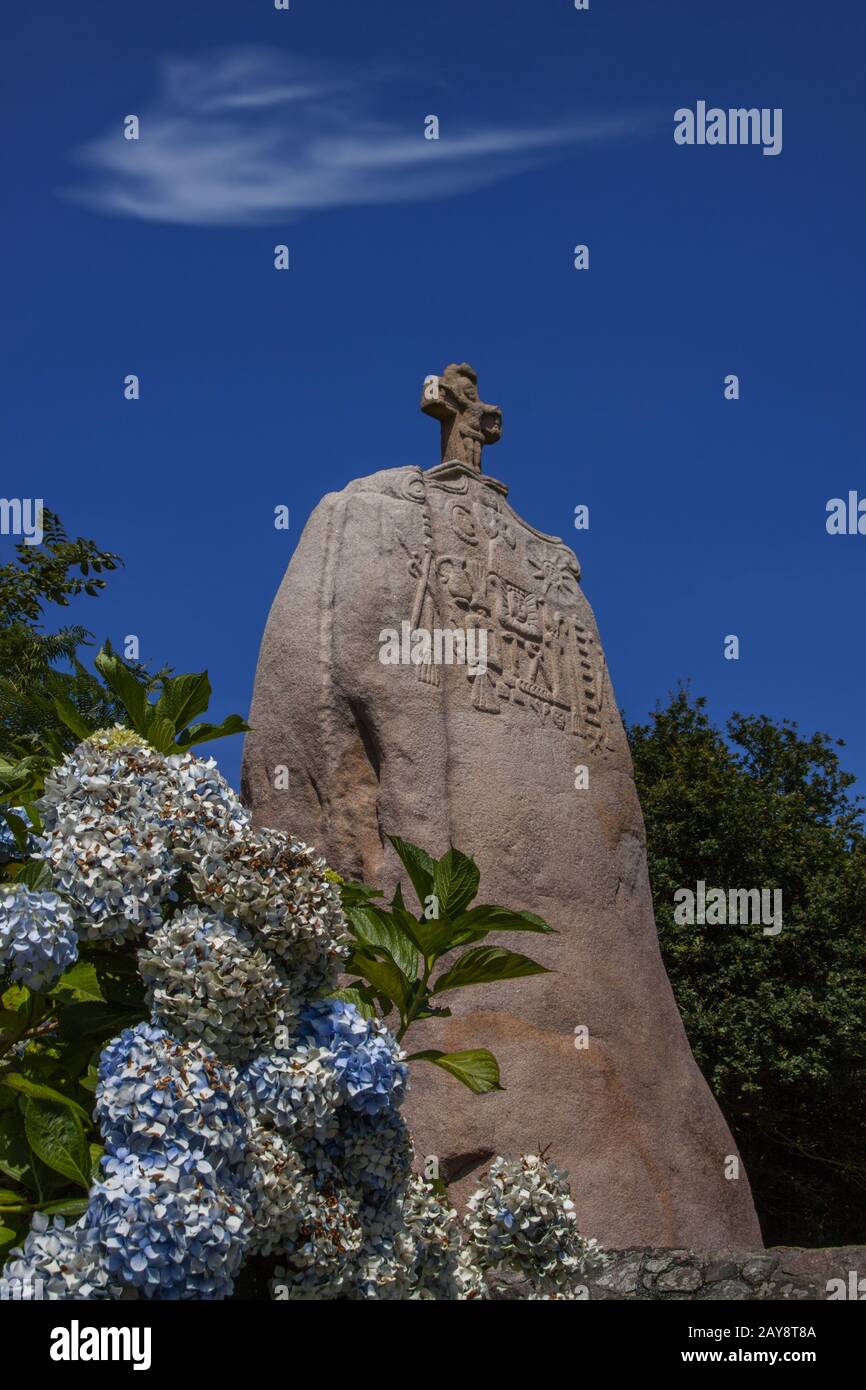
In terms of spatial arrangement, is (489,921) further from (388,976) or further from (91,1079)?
(91,1079)

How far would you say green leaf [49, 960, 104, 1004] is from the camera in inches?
94.3

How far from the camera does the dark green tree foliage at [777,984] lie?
15.7m

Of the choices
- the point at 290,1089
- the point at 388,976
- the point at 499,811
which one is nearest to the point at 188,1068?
the point at 290,1089

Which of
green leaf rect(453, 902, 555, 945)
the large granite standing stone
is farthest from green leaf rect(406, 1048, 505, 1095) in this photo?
the large granite standing stone

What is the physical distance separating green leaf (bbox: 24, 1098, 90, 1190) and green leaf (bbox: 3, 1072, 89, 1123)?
2 cm

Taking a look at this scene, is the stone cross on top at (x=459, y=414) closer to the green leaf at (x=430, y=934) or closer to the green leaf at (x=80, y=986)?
the green leaf at (x=430, y=934)

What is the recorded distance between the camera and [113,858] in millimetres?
2383

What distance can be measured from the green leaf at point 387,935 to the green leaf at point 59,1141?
0.71 metres

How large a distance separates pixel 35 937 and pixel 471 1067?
96cm

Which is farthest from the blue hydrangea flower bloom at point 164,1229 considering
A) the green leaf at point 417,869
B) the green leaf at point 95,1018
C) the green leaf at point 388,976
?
the green leaf at point 417,869

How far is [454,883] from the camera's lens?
2775 millimetres

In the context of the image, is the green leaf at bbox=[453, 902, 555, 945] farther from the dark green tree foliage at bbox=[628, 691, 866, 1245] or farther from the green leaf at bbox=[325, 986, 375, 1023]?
the dark green tree foliage at bbox=[628, 691, 866, 1245]

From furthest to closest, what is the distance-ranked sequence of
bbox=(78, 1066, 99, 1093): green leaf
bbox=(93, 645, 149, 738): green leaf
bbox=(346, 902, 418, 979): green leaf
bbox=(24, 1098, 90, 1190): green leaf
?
bbox=(93, 645, 149, 738): green leaf
bbox=(346, 902, 418, 979): green leaf
bbox=(78, 1066, 99, 1093): green leaf
bbox=(24, 1098, 90, 1190): green leaf
